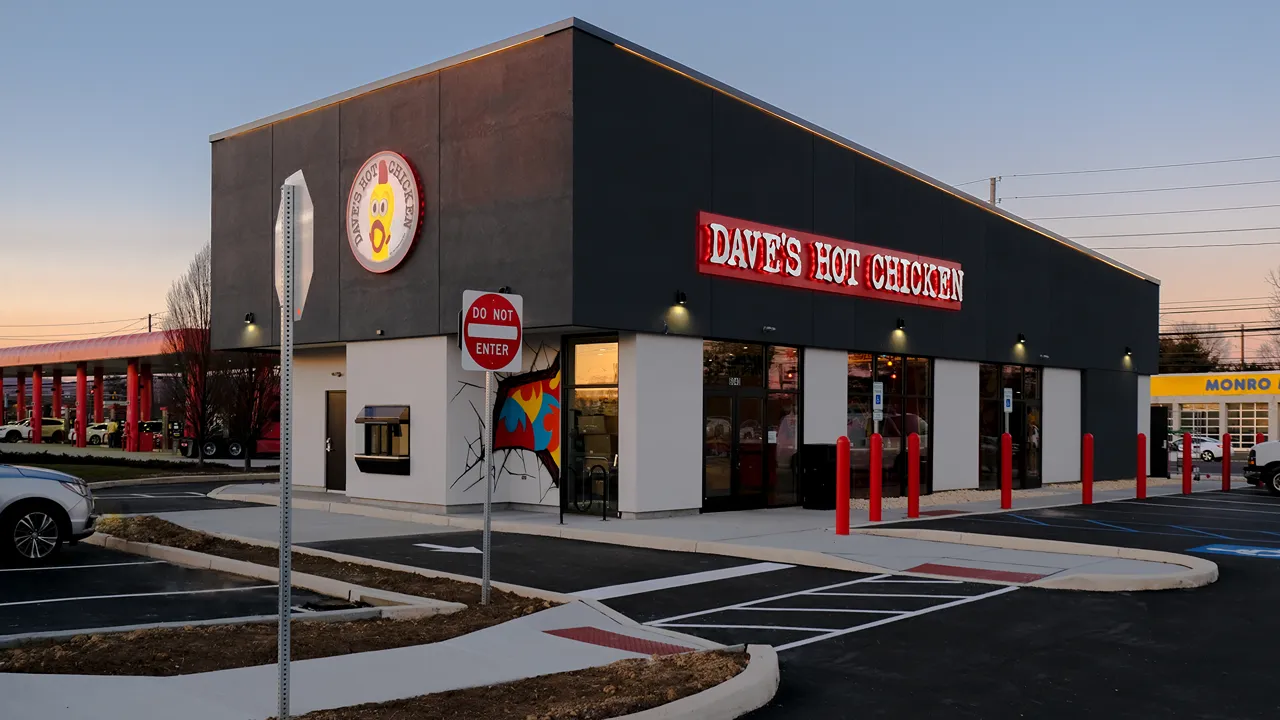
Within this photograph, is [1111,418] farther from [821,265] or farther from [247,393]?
[247,393]

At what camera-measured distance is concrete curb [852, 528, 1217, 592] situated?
451 inches

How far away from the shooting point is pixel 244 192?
2381 cm

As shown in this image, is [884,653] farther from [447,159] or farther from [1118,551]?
[447,159]

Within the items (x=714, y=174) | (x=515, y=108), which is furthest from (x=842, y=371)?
(x=515, y=108)

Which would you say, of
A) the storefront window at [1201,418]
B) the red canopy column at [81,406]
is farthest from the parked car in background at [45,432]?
the storefront window at [1201,418]

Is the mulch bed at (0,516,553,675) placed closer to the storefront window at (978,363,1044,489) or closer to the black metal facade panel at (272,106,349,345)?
the black metal facade panel at (272,106,349,345)

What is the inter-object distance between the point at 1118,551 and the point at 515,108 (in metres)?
11.2

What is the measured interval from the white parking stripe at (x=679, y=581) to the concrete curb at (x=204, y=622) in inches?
93.2

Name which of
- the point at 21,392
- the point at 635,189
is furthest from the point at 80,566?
the point at 21,392

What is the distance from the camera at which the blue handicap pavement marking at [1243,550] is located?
47.6 feet

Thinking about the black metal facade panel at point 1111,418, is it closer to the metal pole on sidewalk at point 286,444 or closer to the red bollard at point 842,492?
the red bollard at point 842,492

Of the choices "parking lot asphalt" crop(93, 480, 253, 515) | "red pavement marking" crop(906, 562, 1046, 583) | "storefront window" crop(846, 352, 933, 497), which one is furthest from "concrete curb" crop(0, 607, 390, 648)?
"storefront window" crop(846, 352, 933, 497)

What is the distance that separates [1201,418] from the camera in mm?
67125

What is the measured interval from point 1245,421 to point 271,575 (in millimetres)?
66105
